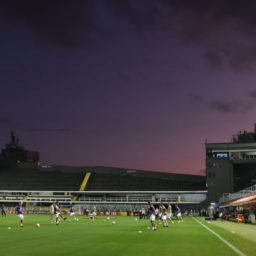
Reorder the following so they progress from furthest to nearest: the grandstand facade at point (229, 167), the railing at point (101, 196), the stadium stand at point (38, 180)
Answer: the stadium stand at point (38, 180)
the railing at point (101, 196)
the grandstand facade at point (229, 167)

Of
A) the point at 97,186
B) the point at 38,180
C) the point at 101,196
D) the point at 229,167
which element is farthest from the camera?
the point at 38,180

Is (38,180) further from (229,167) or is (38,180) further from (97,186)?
(229,167)

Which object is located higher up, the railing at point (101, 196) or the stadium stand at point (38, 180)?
the stadium stand at point (38, 180)

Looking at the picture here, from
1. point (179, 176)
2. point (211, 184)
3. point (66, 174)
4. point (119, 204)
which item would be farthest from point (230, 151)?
point (66, 174)

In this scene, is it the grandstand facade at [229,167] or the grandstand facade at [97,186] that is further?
the grandstand facade at [97,186]

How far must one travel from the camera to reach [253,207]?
6269 centimetres

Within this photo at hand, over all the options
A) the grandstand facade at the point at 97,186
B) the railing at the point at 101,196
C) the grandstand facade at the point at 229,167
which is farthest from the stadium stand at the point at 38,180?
the grandstand facade at the point at 229,167

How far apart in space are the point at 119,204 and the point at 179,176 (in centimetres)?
2106

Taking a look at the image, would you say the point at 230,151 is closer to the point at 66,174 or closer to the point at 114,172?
the point at 114,172

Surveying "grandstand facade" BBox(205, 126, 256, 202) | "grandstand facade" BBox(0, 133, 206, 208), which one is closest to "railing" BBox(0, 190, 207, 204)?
"grandstand facade" BBox(0, 133, 206, 208)

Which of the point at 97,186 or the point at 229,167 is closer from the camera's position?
the point at 229,167

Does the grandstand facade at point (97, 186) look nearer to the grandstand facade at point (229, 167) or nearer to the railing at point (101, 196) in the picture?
the railing at point (101, 196)

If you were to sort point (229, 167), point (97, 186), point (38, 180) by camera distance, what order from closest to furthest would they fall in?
point (229, 167) < point (97, 186) < point (38, 180)

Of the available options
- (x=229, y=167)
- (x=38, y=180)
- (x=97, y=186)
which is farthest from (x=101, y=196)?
(x=229, y=167)
